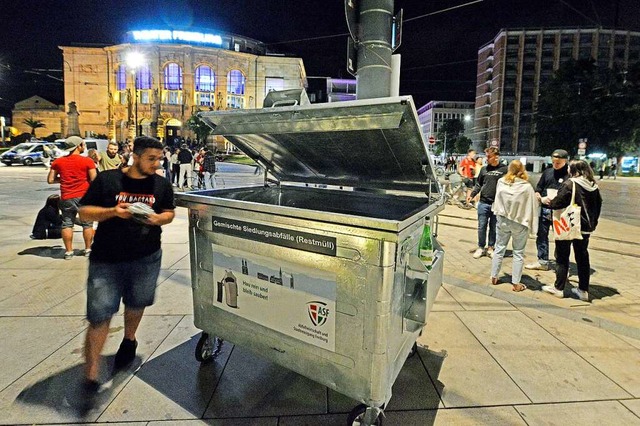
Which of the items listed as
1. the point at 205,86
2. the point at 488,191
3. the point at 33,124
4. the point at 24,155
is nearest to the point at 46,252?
the point at 488,191

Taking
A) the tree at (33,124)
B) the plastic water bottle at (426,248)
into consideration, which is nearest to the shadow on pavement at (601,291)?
the plastic water bottle at (426,248)

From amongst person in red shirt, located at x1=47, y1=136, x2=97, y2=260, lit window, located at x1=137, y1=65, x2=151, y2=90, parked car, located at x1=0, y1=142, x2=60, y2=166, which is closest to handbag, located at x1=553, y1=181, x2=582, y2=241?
person in red shirt, located at x1=47, y1=136, x2=97, y2=260

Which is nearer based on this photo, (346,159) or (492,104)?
(346,159)

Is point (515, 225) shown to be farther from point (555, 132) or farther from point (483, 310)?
point (555, 132)

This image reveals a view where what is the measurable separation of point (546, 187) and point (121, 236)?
594 centimetres

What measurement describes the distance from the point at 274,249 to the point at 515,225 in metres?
3.95

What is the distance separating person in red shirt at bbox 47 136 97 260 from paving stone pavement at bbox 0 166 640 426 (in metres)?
1.09

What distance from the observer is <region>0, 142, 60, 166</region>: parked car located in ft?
96.0

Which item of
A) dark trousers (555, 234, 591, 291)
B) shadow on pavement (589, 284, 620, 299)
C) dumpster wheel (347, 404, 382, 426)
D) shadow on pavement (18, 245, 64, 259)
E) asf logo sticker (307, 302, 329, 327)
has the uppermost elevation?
asf logo sticker (307, 302, 329, 327)

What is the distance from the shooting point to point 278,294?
234 centimetres

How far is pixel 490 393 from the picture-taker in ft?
9.11

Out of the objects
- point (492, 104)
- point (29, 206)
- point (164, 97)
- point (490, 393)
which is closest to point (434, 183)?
point (490, 393)

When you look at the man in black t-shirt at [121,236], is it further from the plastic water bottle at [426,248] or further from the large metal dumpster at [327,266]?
the plastic water bottle at [426,248]

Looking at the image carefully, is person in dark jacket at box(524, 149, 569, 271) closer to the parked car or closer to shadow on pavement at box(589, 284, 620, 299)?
shadow on pavement at box(589, 284, 620, 299)
